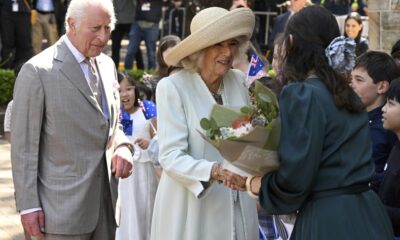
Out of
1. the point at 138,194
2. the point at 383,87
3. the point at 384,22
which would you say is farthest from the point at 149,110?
the point at 384,22

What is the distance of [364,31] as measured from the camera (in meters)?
15.2

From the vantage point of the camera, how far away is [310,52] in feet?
13.2

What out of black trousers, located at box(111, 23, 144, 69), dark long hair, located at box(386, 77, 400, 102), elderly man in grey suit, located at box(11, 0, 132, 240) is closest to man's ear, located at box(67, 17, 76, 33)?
elderly man in grey suit, located at box(11, 0, 132, 240)

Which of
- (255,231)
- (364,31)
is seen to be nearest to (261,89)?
(255,231)

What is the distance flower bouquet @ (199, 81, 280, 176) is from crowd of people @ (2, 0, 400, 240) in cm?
10

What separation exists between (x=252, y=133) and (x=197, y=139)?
3.27ft

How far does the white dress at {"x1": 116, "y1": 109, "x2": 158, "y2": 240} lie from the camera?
745 cm

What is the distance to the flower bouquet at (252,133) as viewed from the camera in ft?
12.7

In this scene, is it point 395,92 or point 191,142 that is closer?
point 191,142

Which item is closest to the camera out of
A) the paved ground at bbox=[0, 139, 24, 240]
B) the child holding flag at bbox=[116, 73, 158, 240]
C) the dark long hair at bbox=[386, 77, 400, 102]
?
the dark long hair at bbox=[386, 77, 400, 102]

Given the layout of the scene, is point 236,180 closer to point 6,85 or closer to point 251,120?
point 251,120

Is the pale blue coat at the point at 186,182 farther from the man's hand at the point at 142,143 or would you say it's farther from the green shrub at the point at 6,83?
the green shrub at the point at 6,83

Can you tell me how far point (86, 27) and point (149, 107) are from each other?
2664 mm

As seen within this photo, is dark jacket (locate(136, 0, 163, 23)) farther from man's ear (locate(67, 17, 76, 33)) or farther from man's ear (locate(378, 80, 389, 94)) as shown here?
man's ear (locate(67, 17, 76, 33))
